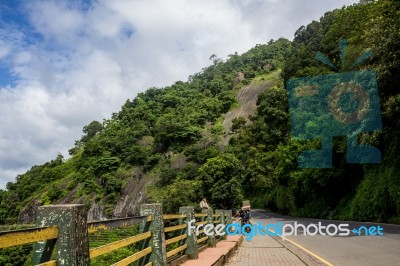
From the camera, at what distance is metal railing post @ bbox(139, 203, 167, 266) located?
498 cm

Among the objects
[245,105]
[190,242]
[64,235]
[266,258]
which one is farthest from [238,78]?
[64,235]

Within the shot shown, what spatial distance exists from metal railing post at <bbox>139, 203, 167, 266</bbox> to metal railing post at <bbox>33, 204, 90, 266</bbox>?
7.50 feet

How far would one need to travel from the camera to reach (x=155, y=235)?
16.4ft

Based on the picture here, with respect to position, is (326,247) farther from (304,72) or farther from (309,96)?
(304,72)

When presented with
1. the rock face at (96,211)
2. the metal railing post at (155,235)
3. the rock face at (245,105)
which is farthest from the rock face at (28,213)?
the metal railing post at (155,235)

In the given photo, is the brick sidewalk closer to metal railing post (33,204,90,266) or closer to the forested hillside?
metal railing post (33,204,90,266)

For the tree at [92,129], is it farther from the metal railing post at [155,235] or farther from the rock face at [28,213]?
the metal railing post at [155,235]

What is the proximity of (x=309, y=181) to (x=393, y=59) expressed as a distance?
15.8 meters

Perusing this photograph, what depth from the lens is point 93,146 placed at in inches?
3693

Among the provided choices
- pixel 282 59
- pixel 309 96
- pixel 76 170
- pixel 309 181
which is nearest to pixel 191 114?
pixel 76 170

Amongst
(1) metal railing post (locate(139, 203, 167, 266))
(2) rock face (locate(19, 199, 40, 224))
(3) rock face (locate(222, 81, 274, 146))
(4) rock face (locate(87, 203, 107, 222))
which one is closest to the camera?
(1) metal railing post (locate(139, 203, 167, 266))

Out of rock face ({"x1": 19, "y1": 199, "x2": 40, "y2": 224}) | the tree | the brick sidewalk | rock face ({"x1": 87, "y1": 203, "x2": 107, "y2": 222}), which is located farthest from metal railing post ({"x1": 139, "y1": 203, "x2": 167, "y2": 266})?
the tree

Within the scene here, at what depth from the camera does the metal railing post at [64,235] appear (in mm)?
2553

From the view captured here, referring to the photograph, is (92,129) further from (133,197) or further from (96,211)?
(133,197)
